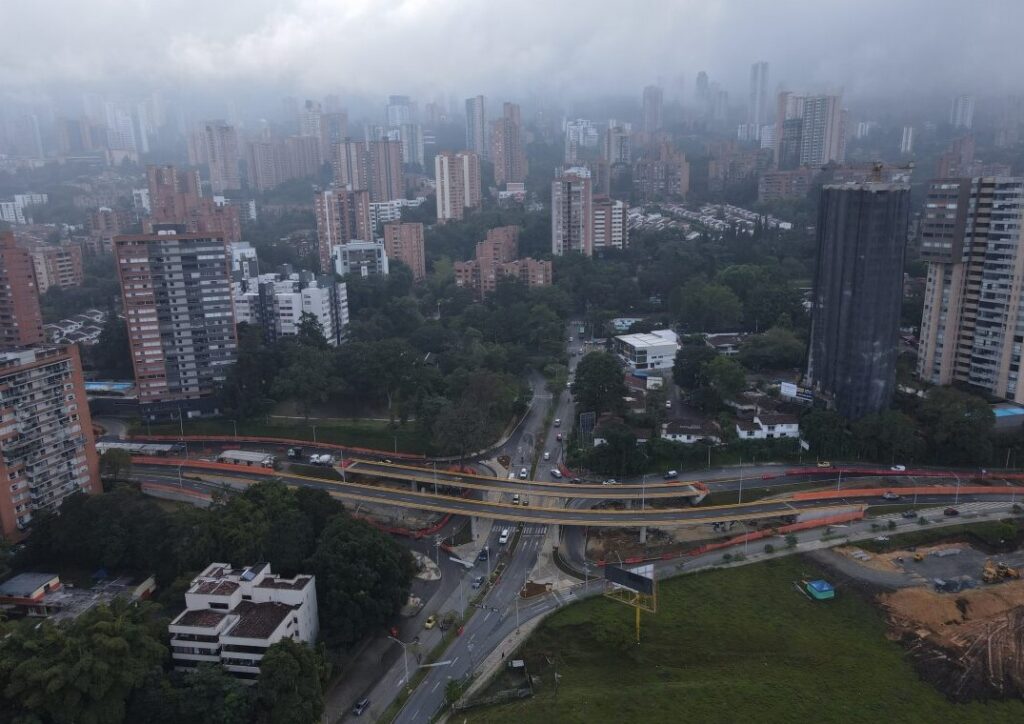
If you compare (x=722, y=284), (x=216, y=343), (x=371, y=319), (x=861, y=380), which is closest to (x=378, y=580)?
(x=216, y=343)

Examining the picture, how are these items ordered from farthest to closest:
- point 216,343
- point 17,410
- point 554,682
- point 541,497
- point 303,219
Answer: point 303,219 → point 216,343 → point 541,497 → point 17,410 → point 554,682

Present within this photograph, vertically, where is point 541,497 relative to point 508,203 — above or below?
below

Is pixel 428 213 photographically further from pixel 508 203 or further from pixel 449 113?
pixel 449 113

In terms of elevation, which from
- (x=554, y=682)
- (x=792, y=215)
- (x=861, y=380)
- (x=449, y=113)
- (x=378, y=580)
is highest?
(x=449, y=113)

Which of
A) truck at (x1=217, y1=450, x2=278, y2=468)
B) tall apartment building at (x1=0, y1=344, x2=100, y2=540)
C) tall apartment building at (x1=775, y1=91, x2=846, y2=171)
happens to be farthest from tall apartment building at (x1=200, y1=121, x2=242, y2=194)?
tall apartment building at (x1=0, y1=344, x2=100, y2=540)

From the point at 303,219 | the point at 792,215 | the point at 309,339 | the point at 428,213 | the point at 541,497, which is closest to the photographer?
the point at 541,497

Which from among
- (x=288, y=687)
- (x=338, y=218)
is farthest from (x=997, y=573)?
(x=338, y=218)

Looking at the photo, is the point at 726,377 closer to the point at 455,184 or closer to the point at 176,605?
the point at 176,605

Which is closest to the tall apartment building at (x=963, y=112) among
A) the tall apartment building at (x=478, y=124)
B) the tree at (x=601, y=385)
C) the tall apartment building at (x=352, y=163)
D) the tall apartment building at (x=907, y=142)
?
the tall apartment building at (x=907, y=142)
